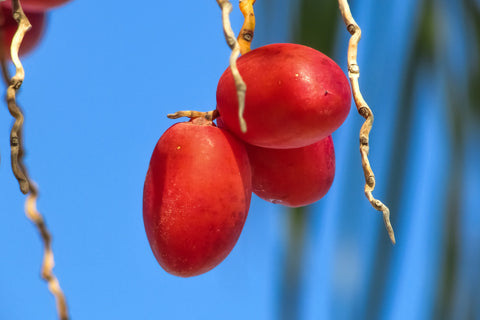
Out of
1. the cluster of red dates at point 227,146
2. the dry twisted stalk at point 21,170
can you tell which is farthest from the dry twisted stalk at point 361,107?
the dry twisted stalk at point 21,170

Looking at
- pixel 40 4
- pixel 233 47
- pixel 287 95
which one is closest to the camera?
pixel 233 47

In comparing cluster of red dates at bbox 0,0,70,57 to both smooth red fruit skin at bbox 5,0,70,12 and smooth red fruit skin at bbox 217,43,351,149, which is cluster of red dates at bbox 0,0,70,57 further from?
smooth red fruit skin at bbox 217,43,351,149

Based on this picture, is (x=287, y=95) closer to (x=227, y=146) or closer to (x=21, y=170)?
(x=227, y=146)

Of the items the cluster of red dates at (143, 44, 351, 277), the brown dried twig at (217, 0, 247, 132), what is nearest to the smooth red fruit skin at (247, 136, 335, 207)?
the cluster of red dates at (143, 44, 351, 277)

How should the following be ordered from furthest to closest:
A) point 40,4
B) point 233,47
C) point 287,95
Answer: point 40,4, point 287,95, point 233,47

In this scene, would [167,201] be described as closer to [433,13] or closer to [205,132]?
[205,132]

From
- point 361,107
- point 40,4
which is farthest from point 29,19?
point 361,107

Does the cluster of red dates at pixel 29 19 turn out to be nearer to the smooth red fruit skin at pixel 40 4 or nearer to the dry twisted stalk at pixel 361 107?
the smooth red fruit skin at pixel 40 4
